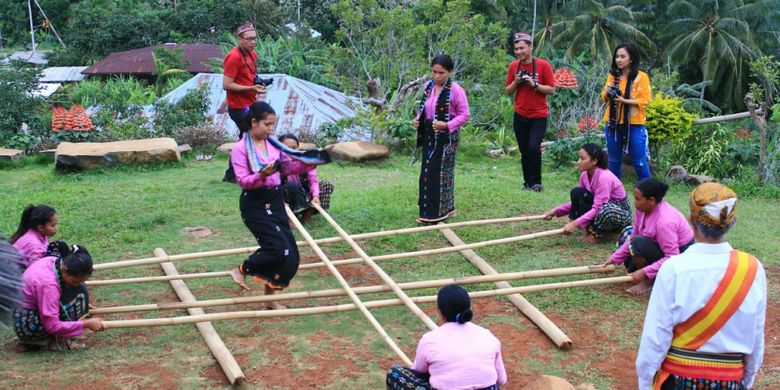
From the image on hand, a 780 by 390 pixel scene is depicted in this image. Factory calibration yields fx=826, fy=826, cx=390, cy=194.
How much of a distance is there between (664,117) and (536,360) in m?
5.40

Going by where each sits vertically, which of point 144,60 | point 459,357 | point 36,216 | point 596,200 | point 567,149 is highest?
Answer: point 36,216

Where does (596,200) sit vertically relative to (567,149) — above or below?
above

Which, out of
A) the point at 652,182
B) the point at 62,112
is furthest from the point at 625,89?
the point at 62,112

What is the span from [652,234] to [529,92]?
10.2 feet

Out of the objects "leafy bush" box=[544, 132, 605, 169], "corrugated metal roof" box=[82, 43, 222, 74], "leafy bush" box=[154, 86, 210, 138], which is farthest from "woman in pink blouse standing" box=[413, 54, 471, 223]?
"corrugated metal roof" box=[82, 43, 222, 74]

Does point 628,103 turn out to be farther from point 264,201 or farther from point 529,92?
point 264,201

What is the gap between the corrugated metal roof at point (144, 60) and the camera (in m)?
28.8

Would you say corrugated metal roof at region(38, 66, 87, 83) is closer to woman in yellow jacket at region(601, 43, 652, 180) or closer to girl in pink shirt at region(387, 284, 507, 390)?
woman in yellow jacket at region(601, 43, 652, 180)

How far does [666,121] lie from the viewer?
30.8 ft

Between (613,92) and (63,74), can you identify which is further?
(63,74)

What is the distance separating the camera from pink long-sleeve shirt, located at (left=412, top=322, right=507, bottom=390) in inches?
144

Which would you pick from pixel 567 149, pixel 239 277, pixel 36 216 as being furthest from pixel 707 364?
pixel 567 149

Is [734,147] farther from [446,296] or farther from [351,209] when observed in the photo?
[446,296]

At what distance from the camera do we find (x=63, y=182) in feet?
32.9
